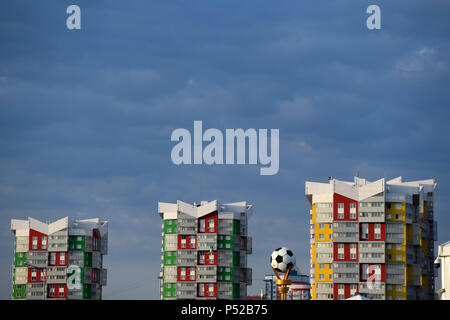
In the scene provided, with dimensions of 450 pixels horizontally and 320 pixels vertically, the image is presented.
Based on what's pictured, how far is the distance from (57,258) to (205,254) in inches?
1391

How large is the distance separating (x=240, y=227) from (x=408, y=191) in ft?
137

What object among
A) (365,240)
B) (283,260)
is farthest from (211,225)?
(283,260)

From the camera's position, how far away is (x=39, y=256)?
16662cm

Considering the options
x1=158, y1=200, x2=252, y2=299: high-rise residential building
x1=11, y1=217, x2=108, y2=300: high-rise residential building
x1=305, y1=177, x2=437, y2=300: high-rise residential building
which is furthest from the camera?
x1=11, y1=217, x2=108, y2=300: high-rise residential building

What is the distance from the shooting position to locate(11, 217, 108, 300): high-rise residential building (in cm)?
16500

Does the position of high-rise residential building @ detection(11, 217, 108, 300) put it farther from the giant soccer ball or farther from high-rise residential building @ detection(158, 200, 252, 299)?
the giant soccer ball

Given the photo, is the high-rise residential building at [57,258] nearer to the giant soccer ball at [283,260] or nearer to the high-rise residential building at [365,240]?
the high-rise residential building at [365,240]

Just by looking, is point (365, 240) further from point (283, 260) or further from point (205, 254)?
point (283, 260)

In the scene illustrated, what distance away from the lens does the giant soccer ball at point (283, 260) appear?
50750 millimetres

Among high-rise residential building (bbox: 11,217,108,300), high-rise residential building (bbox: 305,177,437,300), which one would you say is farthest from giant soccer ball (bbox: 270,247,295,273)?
high-rise residential building (bbox: 11,217,108,300)

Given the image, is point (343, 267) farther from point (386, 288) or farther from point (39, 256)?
point (39, 256)

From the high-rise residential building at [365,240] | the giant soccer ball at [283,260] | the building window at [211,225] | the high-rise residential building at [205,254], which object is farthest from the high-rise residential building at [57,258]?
the giant soccer ball at [283,260]

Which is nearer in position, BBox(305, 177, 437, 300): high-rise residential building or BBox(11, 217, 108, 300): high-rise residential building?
BBox(305, 177, 437, 300): high-rise residential building

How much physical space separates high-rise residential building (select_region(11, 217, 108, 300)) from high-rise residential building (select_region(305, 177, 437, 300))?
59.7 meters
